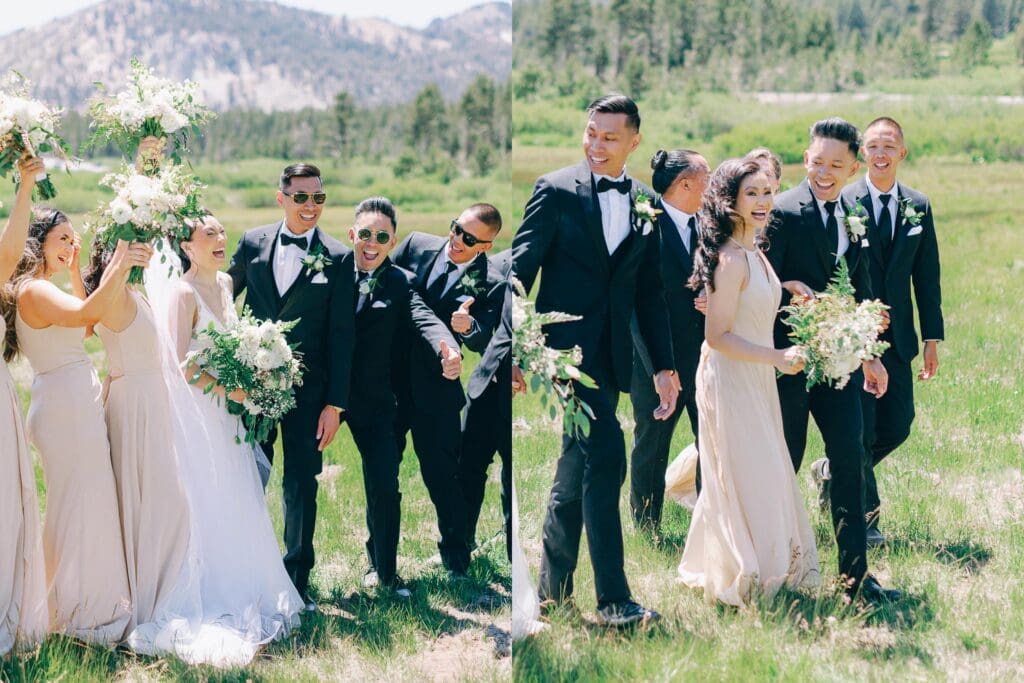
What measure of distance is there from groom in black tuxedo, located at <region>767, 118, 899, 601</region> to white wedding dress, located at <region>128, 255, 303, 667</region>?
269 cm

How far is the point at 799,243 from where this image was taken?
5418mm

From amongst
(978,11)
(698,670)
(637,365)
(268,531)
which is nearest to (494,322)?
(637,365)

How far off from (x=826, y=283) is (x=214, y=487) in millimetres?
3213

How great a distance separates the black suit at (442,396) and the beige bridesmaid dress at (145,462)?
1.30 metres

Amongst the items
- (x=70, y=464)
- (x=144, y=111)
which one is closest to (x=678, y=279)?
(x=144, y=111)

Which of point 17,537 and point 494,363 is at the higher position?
point 494,363

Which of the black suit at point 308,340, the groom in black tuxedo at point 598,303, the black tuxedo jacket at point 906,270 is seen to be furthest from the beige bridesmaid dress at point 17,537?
the black tuxedo jacket at point 906,270

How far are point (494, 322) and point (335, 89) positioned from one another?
7911cm

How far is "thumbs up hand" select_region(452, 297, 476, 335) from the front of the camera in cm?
620

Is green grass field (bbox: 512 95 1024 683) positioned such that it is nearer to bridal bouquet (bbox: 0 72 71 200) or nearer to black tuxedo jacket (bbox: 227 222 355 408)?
black tuxedo jacket (bbox: 227 222 355 408)

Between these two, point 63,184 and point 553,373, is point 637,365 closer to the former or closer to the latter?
point 553,373

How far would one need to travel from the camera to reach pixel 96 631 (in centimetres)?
542

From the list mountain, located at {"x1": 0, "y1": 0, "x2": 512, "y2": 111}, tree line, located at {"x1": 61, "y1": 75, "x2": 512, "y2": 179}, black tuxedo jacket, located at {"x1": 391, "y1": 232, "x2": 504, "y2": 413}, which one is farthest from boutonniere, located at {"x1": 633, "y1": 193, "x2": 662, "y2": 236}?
mountain, located at {"x1": 0, "y1": 0, "x2": 512, "y2": 111}

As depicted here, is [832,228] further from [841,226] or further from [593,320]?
[593,320]
